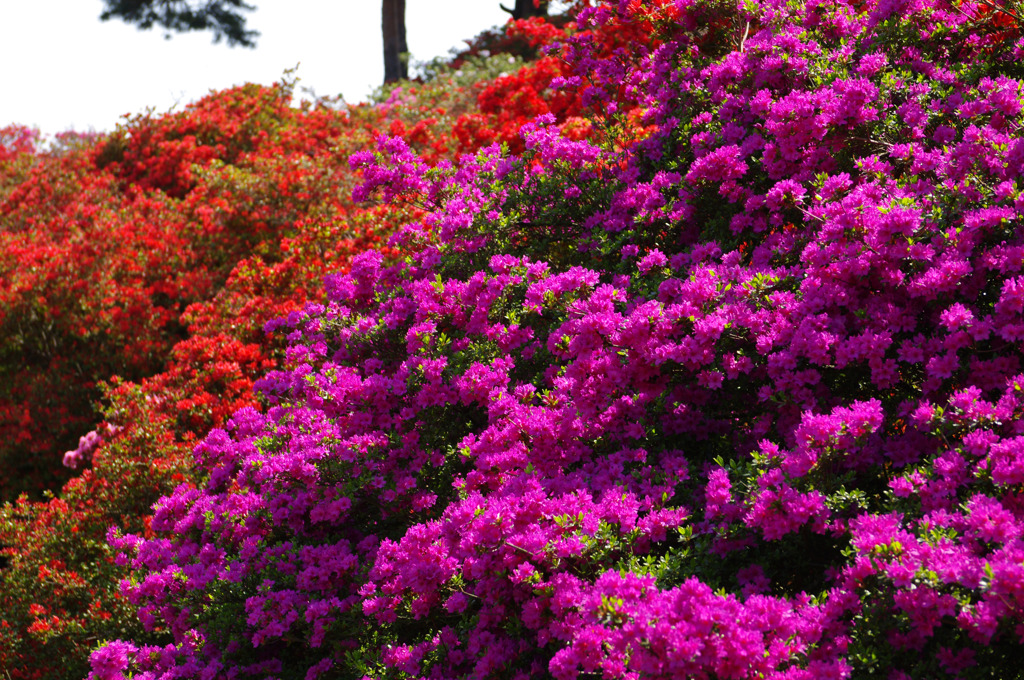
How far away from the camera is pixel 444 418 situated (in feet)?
15.4

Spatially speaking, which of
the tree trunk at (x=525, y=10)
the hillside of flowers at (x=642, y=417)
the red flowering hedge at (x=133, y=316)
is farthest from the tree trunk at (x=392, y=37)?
the hillside of flowers at (x=642, y=417)

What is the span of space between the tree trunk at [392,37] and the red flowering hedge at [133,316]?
24.3 ft

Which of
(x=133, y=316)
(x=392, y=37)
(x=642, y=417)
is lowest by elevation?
(x=642, y=417)

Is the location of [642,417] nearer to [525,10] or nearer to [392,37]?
[392,37]

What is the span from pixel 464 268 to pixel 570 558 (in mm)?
2877

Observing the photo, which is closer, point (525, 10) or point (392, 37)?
point (392, 37)

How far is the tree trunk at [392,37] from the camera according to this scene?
2109 cm

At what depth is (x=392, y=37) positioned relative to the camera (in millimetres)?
21281

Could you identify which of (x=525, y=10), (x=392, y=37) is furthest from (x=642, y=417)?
(x=525, y=10)

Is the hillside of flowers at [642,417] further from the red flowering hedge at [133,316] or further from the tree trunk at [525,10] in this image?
the tree trunk at [525,10]

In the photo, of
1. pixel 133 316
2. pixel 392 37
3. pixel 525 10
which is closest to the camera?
pixel 133 316

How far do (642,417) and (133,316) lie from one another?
751cm

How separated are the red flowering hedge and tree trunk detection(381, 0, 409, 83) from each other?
292 inches

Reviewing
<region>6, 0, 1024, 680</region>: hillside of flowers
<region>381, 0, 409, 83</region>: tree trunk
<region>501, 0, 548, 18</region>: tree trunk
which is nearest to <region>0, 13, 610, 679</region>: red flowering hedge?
<region>6, 0, 1024, 680</region>: hillside of flowers
